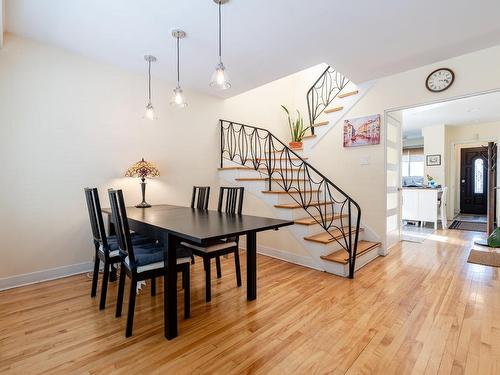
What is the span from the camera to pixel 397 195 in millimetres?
4172

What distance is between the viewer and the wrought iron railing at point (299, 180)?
355 cm

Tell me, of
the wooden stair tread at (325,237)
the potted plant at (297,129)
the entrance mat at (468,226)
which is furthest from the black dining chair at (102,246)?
the entrance mat at (468,226)

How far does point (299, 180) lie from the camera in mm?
4273

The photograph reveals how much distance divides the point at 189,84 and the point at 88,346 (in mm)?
3386

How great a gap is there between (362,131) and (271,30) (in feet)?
6.73

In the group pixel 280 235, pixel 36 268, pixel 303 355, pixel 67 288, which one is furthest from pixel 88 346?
pixel 280 235

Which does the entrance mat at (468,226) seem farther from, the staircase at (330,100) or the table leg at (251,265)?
the table leg at (251,265)

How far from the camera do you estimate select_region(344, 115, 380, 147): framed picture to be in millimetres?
3672

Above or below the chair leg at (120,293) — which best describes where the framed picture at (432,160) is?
above

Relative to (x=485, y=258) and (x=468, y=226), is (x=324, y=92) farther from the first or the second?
(x=468, y=226)

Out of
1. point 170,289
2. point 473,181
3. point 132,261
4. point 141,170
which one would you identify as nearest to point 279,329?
point 170,289

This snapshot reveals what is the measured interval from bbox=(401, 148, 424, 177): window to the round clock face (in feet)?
21.3

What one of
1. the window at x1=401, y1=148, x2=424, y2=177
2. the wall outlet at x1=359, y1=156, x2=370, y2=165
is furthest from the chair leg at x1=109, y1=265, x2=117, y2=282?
the window at x1=401, y1=148, x2=424, y2=177

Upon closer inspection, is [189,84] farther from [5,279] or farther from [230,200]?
[5,279]
